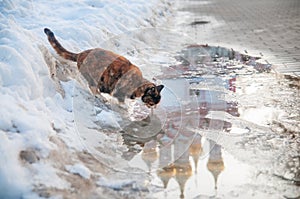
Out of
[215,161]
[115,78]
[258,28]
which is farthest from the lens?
[258,28]

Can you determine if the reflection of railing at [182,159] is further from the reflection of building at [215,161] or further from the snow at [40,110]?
the snow at [40,110]

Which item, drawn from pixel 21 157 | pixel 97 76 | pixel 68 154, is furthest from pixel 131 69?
pixel 21 157

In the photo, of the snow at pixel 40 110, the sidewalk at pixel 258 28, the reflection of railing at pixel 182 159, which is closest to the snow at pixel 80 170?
the snow at pixel 40 110

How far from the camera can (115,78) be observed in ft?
18.4

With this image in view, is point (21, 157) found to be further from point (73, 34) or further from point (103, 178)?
point (73, 34)

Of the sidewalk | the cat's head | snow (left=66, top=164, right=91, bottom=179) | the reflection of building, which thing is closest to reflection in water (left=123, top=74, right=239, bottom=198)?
the reflection of building

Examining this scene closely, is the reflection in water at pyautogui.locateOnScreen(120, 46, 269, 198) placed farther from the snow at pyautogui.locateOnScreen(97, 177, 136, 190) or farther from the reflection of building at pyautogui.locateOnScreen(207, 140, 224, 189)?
the snow at pyautogui.locateOnScreen(97, 177, 136, 190)

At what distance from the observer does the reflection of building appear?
4.01 metres

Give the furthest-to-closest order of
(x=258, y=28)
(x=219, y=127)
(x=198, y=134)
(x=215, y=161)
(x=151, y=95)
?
(x=258, y=28)
(x=151, y=95)
(x=219, y=127)
(x=198, y=134)
(x=215, y=161)

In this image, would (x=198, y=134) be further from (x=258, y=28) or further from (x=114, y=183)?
(x=258, y=28)

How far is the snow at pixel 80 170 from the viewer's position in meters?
3.73

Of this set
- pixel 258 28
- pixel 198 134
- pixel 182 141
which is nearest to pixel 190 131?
pixel 198 134

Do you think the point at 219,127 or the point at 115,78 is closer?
the point at 219,127

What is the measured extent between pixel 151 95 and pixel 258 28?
7032 millimetres
